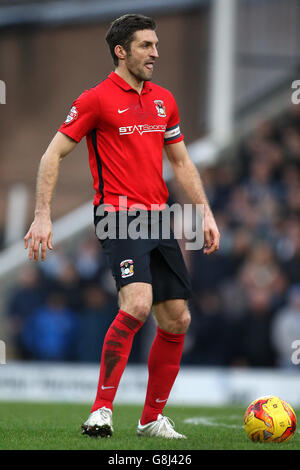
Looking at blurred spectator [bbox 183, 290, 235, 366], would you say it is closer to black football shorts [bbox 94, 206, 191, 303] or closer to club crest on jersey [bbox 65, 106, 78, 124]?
black football shorts [bbox 94, 206, 191, 303]

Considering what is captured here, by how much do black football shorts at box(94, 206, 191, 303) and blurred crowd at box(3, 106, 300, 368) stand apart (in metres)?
6.13

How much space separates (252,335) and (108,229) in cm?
670

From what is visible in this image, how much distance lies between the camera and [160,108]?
6.56 metres

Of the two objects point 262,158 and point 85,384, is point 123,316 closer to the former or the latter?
point 85,384

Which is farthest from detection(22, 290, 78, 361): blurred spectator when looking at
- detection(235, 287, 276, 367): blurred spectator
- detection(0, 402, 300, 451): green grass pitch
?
detection(0, 402, 300, 451): green grass pitch

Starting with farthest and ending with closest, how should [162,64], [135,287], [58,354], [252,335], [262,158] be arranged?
[162,64] → [262,158] → [58,354] → [252,335] → [135,287]

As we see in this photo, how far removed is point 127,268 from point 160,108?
122 cm

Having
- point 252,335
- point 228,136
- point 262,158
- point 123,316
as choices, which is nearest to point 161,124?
point 123,316

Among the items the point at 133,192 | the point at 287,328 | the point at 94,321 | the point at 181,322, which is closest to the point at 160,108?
the point at 133,192

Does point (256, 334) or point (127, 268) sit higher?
point (127, 268)

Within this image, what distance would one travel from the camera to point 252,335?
41.3 ft

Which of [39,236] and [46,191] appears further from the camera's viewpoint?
[46,191]

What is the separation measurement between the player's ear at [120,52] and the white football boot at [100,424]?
239cm

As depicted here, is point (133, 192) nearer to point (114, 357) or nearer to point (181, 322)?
point (181, 322)
